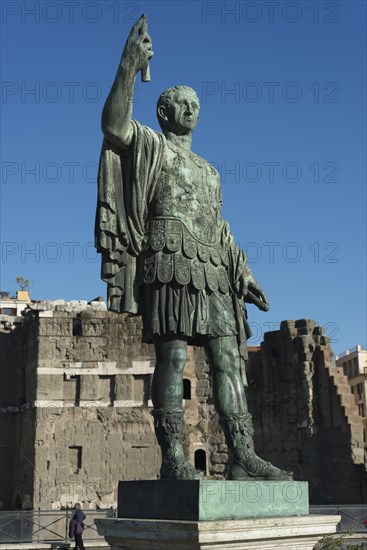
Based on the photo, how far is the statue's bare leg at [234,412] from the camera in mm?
4207

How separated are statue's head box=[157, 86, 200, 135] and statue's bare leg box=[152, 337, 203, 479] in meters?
1.40

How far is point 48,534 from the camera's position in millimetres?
18312

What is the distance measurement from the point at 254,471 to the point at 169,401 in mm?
618

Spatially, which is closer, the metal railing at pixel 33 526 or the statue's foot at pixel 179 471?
the statue's foot at pixel 179 471

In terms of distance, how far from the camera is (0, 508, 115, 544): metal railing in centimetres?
1750

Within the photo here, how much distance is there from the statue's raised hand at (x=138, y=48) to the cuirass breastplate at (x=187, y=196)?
58 cm

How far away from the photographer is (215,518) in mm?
3762

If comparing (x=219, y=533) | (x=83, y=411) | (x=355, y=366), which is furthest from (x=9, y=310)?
(x=219, y=533)

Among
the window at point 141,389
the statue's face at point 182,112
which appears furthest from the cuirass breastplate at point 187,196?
the window at point 141,389

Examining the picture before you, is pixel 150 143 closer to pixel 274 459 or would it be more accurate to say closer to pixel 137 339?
pixel 137 339

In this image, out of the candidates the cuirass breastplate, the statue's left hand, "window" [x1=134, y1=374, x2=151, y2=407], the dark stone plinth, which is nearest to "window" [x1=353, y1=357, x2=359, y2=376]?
"window" [x1=134, y1=374, x2=151, y2=407]

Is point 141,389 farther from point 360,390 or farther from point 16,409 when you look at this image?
point 360,390

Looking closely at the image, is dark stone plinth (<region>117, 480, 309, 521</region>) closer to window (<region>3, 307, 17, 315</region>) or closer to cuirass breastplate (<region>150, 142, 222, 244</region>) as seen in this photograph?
cuirass breastplate (<region>150, 142, 222, 244</region>)

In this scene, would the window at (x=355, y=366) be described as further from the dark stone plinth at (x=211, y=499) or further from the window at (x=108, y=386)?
the dark stone plinth at (x=211, y=499)
